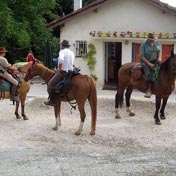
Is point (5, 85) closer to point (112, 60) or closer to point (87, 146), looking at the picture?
point (87, 146)

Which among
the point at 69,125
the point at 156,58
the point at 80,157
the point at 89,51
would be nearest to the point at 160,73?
the point at 156,58

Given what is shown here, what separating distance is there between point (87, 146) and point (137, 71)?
3.58 metres

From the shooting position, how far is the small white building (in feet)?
55.7

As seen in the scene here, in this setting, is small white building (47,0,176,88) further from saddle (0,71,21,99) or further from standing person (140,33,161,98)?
saddle (0,71,21,99)

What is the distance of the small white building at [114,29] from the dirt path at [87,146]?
4.85m

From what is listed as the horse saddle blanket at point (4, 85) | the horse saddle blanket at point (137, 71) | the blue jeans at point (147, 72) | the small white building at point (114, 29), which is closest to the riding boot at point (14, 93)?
the horse saddle blanket at point (4, 85)

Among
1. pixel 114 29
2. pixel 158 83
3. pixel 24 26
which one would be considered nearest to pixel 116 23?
pixel 114 29

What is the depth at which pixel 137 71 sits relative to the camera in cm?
1195

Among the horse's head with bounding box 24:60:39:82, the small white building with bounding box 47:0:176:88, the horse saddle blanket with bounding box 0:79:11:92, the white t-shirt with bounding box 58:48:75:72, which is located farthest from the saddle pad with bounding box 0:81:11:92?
the small white building with bounding box 47:0:176:88

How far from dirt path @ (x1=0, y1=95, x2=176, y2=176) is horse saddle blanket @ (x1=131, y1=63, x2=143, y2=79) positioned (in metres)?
1.26

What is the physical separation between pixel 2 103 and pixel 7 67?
11.0 feet

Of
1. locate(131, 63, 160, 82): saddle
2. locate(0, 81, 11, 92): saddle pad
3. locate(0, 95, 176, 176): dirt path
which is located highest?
locate(131, 63, 160, 82): saddle

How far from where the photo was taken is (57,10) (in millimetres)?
26156

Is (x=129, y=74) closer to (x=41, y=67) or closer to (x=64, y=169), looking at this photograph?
(x=41, y=67)
